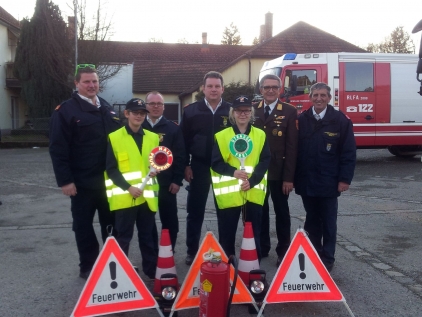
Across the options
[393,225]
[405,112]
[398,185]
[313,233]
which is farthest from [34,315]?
[405,112]

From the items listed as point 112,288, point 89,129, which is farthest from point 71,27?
point 112,288

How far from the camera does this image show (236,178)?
4.76 m

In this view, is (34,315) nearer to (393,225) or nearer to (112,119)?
(112,119)

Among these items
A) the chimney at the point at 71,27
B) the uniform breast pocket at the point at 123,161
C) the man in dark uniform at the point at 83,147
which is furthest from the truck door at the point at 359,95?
the chimney at the point at 71,27

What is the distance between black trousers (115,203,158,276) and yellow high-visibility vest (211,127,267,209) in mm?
746

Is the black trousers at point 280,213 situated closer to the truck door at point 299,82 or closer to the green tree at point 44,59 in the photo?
the truck door at point 299,82

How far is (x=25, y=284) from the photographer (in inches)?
203

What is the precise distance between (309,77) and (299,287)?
35.5 ft

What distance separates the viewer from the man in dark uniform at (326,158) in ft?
17.5

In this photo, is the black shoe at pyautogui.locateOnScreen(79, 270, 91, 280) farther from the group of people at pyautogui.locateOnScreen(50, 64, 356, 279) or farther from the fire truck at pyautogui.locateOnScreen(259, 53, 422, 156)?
the fire truck at pyautogui.locateOnScreen(259, 53, 422, 156)

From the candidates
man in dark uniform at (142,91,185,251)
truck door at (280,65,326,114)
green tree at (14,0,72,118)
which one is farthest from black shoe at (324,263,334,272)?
green tree at (14,0,72,118)

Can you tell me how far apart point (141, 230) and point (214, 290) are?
4.35 ft

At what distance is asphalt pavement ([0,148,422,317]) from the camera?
4.58 m

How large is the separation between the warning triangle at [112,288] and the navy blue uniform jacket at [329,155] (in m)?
2.25
